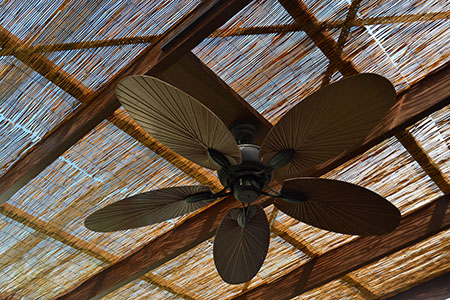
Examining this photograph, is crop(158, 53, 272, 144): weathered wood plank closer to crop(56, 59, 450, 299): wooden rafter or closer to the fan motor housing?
crop(56, 59, 450, 299): wooden rafter

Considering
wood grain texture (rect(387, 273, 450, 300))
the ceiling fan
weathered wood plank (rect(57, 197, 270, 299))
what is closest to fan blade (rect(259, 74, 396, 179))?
the ceiling fan

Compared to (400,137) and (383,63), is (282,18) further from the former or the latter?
(400,137)

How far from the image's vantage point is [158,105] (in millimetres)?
1405

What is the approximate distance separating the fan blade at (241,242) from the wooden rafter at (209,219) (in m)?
0.69

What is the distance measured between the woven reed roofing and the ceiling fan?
0.50 meters

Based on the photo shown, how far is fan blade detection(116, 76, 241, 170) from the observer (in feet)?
4.43

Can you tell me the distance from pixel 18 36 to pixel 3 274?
1.91 m

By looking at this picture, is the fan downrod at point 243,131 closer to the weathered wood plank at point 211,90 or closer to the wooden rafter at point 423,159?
the weathered wood plank at point 211,90

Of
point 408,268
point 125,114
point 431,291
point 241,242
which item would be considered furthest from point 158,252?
point 431,291

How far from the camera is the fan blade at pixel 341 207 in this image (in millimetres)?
1672

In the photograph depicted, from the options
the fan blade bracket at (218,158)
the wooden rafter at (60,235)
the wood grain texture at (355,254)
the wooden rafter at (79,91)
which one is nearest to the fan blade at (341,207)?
the fan blade bracket at (218,158)

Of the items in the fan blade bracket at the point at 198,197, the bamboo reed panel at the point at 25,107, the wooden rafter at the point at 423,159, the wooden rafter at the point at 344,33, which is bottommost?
the fan blade bracket at the point at 198,197

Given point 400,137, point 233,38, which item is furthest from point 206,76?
point 400,137

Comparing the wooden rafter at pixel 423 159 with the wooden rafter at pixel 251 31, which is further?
the wooden rafter at pixel 423 159
